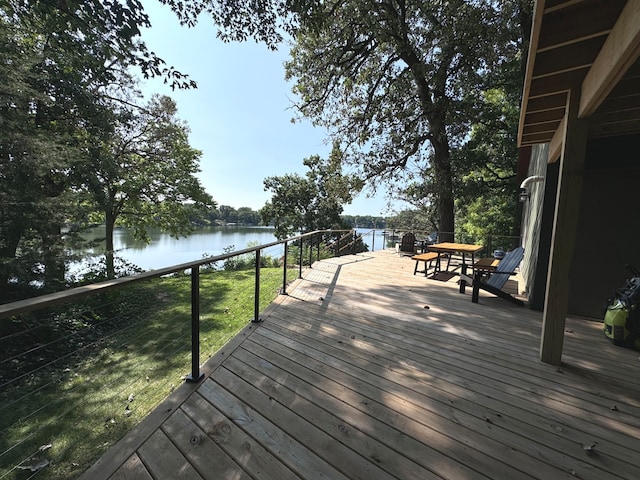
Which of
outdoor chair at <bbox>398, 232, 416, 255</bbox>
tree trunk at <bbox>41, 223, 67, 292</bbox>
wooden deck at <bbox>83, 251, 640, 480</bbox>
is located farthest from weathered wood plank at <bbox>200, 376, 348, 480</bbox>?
outdoor chair at <bbox>398, 232, 416, 255</bbox>

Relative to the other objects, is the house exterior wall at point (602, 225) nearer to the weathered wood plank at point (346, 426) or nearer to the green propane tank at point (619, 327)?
the green propane tank at point (619, 327)

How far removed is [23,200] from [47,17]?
316 cm

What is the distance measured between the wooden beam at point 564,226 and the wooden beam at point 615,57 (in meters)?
0.16

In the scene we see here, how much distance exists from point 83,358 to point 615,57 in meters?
6.98

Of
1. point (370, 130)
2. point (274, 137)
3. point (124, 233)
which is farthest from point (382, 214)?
point (124, 233)

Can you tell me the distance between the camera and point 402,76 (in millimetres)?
9078

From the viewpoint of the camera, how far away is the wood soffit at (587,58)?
65.1 inches

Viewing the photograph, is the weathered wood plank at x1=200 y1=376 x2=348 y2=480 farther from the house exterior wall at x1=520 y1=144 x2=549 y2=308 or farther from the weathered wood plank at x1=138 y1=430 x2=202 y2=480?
the house exterior wall at x1=520 y1=144 x2=549 y2=308

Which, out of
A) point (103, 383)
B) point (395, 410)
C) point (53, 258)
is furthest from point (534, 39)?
point (53, 258)

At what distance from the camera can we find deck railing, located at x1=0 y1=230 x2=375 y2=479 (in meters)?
1.58

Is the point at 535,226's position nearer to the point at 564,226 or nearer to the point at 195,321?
the point at 564,226

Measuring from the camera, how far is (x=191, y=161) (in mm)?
12281

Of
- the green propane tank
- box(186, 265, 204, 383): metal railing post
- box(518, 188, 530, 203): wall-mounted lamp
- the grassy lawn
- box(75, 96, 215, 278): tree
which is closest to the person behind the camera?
box(186, 265, 204, 383): metal railing post

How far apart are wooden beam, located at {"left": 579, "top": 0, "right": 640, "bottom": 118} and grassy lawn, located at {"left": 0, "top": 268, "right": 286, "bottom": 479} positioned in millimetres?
3196
